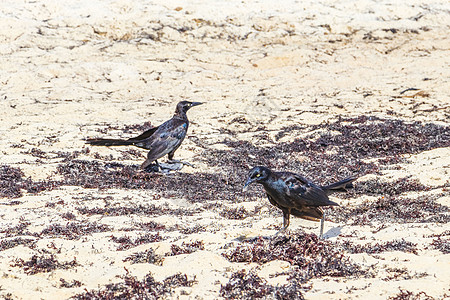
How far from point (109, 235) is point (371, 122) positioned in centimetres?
804

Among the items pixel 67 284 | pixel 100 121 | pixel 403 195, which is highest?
pixel 67 284

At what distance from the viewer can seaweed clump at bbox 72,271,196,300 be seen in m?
3.60

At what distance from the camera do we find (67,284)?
3947mm

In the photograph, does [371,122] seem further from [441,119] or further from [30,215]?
[30,215]

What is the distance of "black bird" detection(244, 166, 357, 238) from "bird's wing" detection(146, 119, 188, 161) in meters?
4.03

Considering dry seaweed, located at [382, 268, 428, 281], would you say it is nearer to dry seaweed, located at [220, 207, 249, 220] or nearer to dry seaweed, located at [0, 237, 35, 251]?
dry seaweed, located at [220, 207, 249, 220]

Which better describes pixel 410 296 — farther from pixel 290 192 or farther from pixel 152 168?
pixel 152 168

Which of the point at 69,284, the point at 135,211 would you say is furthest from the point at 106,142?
the point at 69,284

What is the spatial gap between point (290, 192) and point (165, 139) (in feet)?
14.3

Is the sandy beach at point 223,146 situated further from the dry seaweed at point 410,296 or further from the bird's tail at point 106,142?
the bird's tail at point 106,142

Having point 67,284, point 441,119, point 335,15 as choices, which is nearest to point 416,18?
point 335,15

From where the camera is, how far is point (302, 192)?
4.81 m

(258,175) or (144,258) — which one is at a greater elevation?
(258,175)

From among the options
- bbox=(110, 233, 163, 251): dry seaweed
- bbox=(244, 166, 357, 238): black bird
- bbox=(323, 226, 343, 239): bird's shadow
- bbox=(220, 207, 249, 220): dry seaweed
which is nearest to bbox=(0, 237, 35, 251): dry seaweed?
bbox=(110, 233, 163, 251): dry seaweed
